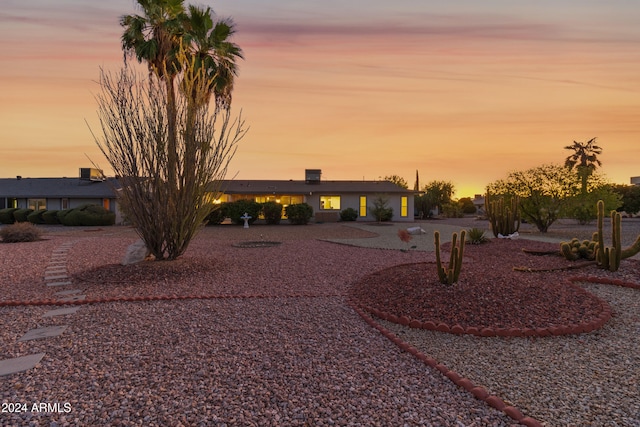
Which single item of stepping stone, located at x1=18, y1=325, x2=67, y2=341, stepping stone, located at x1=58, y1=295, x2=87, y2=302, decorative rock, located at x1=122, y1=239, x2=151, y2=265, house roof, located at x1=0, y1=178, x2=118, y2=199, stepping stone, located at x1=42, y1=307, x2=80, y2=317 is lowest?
stepping stone, located at x1=18, y1=325, x2=67, y2=341

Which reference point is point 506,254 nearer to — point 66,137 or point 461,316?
point 461,316

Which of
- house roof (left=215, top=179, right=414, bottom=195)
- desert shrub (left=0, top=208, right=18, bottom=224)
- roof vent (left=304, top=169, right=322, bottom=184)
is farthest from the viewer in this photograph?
roof vent (left=304, top=169, right=322, bottom=184)

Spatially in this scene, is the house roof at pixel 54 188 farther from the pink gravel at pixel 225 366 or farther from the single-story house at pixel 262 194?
the pink gravel at pixel 225 366

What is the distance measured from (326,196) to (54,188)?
23.0 meters

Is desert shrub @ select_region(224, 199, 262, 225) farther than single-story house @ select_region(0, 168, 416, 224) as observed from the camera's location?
No

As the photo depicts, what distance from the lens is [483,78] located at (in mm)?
13883

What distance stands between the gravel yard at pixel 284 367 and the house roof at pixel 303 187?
933 inches

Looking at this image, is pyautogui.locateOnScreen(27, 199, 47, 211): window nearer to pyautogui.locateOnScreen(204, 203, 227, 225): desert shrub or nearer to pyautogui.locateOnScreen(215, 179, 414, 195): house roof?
pyautogui.locateOnScreen(215, 179, 414, 195): house roof

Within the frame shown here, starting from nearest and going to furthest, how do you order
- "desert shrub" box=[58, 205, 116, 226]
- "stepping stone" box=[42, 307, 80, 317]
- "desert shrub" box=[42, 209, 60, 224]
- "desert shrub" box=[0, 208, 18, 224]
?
"stepping stone" box=[42, 307, 80, 317]
"desert shrub" box=[58, 205, 116, 226]
"desert shrub" box=[42, 209, 60, 224]
"desert shrub" box=[0, 208, 18, 224]

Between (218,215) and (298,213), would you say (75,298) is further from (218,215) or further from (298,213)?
(298,213)

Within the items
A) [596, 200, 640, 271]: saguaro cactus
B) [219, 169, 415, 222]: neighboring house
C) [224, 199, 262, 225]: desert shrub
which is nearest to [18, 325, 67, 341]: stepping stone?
[596, 200, 640, 271]: saguaro cactus

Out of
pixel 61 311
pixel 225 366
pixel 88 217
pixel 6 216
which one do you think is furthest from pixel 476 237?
pixel 6 216

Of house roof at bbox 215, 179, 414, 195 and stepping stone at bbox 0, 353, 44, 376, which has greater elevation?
house roof at bbox 215, 179, 414, 195

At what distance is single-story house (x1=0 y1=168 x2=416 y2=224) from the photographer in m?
30.2
